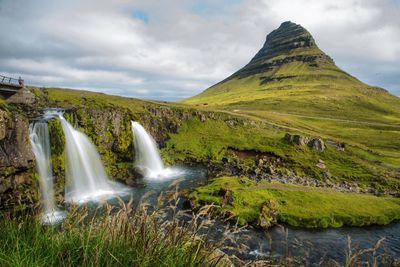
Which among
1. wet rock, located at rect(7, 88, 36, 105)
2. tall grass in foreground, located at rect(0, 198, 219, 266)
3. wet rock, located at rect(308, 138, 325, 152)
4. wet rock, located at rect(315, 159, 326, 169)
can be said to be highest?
wet rock, located at rect(7, 88, 36, 105)

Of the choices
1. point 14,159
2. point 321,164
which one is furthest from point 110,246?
point 321,164

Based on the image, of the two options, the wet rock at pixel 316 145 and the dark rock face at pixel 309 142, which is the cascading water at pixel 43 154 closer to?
the dark rock face at pixel 309 142

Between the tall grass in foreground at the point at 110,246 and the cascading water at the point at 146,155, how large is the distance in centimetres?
5454

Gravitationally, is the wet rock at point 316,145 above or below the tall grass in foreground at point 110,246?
below

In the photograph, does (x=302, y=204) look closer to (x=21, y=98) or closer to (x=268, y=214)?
(x=268, y=214)

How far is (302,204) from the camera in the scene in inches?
1684

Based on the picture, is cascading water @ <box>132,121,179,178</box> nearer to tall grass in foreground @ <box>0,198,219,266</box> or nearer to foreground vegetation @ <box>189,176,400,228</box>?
foreground vegetation @ <box>189,176,400,228</box>

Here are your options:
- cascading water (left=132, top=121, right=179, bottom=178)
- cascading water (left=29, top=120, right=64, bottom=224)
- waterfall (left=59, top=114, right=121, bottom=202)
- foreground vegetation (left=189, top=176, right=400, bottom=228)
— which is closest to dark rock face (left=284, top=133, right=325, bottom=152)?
foreground vegetation (left=189, top=176, right=400, bottom=228)

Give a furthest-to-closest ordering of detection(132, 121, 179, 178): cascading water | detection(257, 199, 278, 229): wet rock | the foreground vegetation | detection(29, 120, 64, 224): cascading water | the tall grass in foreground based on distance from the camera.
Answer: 1. detection(132, 121, 179, 178): cascading water
2. detection(29, 120, 64, 224): cascading water
3. the foreground vegetation
4. detection(257, 199, 278, 229): wet rock
5. the tall grass in foreground

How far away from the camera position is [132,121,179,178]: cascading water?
207ft

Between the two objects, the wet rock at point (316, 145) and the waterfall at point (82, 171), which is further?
the wet rock at point (316, 145)

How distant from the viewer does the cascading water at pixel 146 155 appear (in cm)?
6309

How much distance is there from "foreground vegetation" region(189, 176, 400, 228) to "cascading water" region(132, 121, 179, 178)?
17454 mm

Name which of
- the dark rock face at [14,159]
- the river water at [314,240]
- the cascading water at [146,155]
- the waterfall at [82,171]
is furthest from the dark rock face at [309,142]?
the dark rock face at [14,159]
